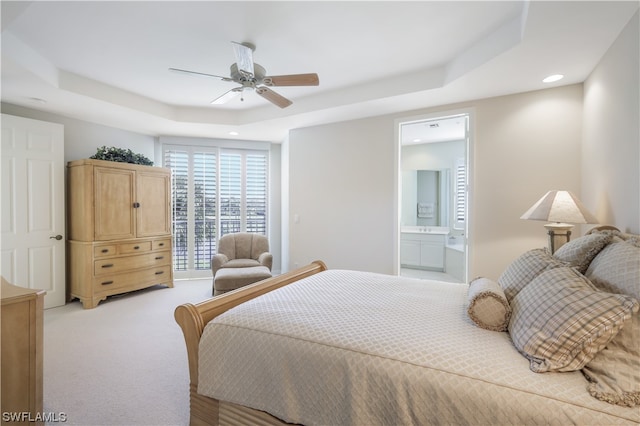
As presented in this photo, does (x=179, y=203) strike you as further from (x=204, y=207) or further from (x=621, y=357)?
(x=621, y=357)

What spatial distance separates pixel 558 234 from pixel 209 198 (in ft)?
16.4

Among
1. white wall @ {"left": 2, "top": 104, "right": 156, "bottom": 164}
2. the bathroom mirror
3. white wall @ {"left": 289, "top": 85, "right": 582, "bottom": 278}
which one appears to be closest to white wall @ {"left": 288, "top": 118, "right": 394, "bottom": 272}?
white wall @ {"left": 289, "top": 85, "right": 582, "bottom": 278}

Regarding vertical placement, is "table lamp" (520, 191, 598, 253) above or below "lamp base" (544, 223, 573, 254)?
above

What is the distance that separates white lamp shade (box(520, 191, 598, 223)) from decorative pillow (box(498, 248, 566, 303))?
75 centimetres

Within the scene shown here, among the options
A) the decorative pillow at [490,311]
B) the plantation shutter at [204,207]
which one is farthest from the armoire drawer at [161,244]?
the decorative pillow at [490,311]

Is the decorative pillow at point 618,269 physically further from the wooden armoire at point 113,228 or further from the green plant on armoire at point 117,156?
the green plant on armoire at point 117,156

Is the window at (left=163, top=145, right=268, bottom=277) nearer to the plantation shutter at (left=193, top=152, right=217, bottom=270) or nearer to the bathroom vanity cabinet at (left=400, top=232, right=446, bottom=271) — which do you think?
the plantation shutter at (left=193, top=152, right=217, bottom=270)

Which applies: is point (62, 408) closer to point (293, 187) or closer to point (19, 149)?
point (19, 149)

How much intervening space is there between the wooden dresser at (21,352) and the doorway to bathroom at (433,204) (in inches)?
188

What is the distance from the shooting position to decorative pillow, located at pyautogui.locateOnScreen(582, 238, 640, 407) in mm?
933

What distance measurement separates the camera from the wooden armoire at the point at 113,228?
12.4 ft

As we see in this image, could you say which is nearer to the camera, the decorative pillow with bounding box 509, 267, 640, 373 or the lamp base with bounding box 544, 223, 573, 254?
the decorative pillow with bounding box 509, 267, 640, 373

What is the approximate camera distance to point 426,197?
244 inches

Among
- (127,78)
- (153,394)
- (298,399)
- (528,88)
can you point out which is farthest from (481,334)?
(127,78)
